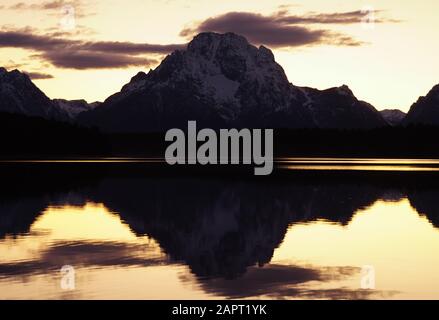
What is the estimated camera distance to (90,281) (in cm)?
2753

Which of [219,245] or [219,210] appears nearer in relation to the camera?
[219,245]

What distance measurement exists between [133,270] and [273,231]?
1395cm

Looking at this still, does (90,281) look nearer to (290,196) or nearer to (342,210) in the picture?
(342,210)

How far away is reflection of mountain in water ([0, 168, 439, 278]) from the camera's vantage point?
3538cm

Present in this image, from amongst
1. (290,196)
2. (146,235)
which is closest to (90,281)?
(146,235)

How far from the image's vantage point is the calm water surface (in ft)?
87.6

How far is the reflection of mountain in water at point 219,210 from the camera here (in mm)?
35375

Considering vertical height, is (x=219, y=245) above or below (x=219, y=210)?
below

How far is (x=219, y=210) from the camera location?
5303 centimetres

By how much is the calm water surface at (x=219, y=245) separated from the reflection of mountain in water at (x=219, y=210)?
3.1 inches

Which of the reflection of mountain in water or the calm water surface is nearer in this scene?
the calm water surface

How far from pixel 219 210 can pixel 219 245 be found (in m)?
15.9

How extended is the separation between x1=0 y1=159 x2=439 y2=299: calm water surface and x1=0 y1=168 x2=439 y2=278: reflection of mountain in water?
0.26ft
